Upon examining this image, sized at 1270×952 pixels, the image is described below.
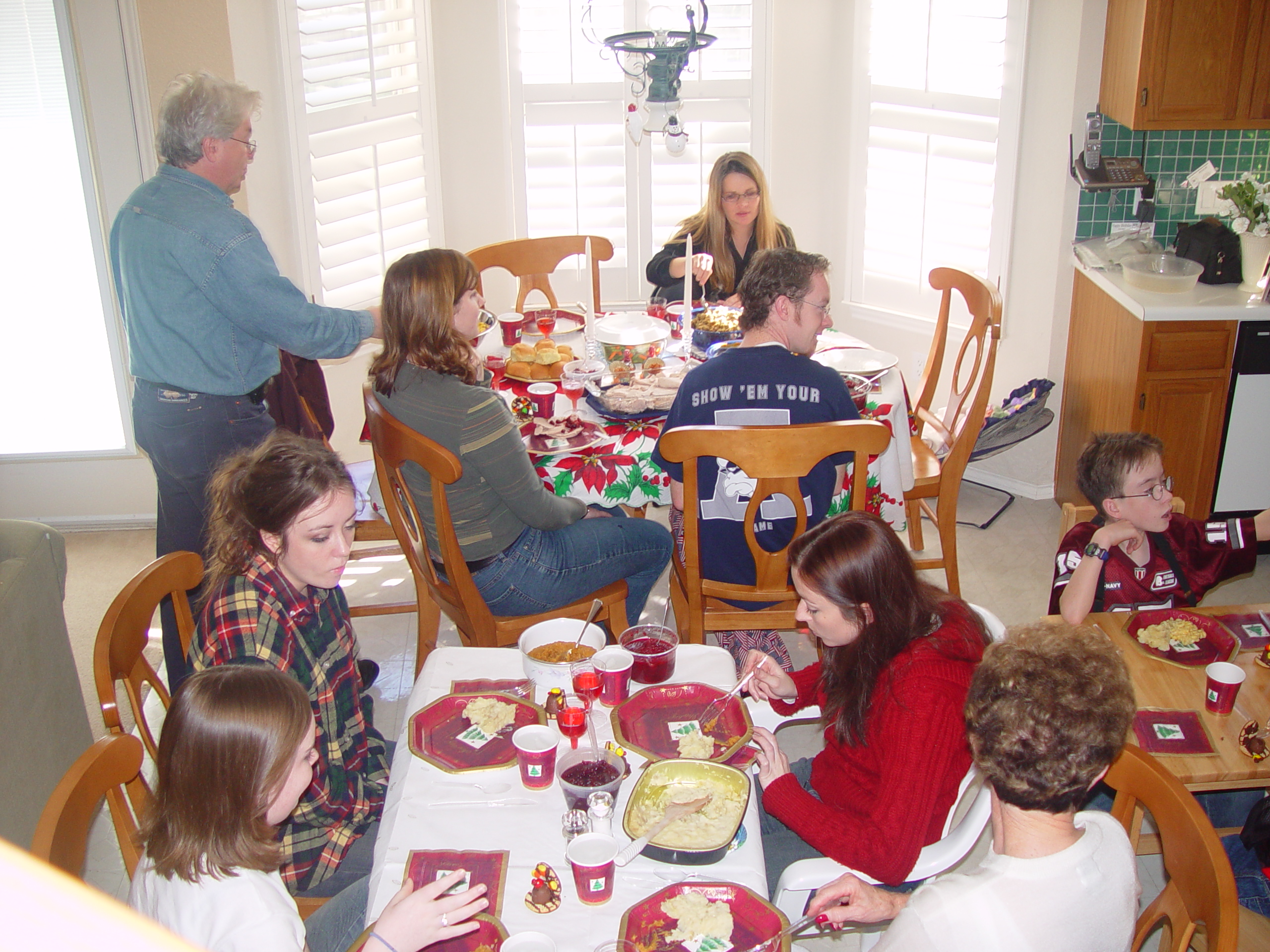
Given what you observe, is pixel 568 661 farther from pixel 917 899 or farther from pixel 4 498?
pixel 4 498

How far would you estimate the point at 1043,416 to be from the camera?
418cm

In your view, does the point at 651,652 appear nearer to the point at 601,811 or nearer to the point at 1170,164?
the point at 601,811

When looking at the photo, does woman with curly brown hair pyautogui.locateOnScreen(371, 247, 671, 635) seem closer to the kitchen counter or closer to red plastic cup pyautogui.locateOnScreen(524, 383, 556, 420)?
red plastic cup pyautogui.locateOnScreen(524, 383, 556, 420)

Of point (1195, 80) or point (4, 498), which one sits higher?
point (1195, 80)

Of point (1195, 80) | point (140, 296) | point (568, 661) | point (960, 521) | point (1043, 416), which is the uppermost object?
point (1195, 80)

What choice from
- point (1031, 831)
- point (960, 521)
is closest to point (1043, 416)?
point (960, 521)

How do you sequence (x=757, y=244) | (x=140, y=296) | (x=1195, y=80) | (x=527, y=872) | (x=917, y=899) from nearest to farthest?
(x=917, y=899) → (x=527, y=872) → (x=140, y=296) → (x=1195, y=80) → (x=757, y=244)

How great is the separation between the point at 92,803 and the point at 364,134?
3.21 metres

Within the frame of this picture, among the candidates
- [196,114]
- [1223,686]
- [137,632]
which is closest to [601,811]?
[137,632]

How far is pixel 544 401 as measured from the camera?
299 cm

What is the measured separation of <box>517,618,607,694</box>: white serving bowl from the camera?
1924 mm

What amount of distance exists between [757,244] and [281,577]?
8.68 ft

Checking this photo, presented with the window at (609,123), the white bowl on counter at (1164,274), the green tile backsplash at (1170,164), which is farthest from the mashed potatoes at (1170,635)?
the window at (609,123)

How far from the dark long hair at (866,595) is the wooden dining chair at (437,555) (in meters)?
0.92
